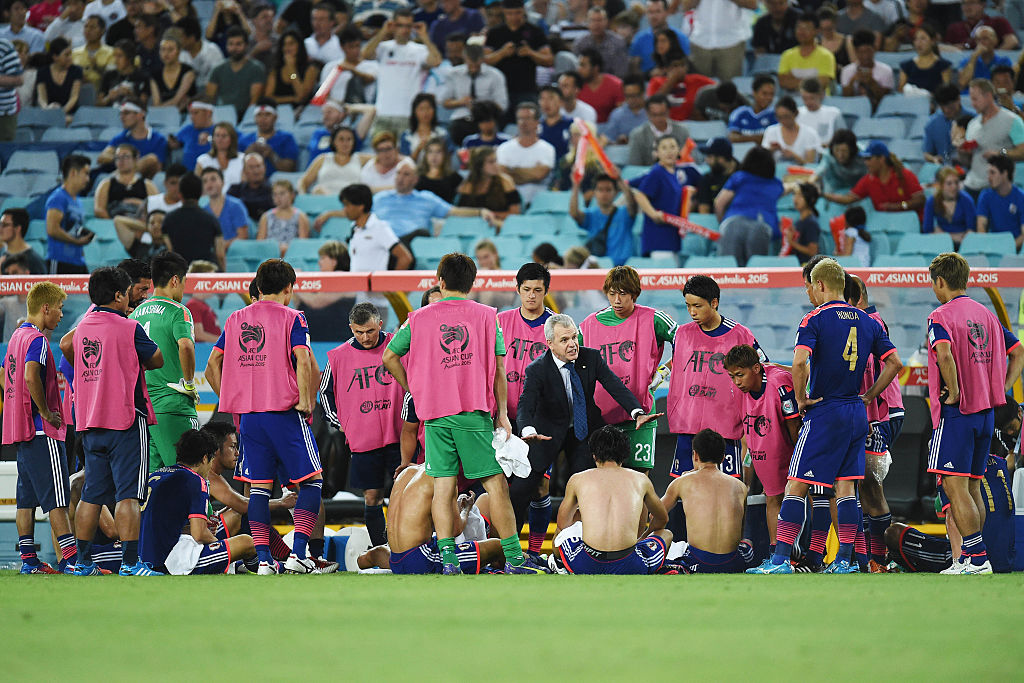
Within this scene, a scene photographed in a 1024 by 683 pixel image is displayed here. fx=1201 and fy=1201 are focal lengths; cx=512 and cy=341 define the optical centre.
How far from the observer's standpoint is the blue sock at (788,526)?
23.8 ft

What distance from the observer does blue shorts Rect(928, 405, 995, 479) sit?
24.1 feet

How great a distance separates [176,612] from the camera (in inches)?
195

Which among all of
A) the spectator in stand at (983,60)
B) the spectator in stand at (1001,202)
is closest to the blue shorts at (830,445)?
the spectator in stand at (1001,202)

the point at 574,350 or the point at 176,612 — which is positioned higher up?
the point at 574,350

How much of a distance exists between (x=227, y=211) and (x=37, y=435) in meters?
6.24

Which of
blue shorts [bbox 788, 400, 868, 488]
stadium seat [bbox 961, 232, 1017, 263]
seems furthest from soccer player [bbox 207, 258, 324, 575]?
stadium seat [bbox 961, 232, 1017, 263]

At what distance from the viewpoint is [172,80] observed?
17250 mm

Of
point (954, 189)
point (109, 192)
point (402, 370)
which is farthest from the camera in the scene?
point (109, 192)

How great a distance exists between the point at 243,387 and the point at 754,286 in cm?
422

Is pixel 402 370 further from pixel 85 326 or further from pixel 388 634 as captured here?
pixel 388 634

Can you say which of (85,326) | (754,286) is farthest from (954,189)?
(85,326)

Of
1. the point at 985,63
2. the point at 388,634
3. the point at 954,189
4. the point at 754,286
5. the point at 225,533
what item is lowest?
the point at 225,533

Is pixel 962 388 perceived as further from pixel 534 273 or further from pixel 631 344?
pixel 534 273

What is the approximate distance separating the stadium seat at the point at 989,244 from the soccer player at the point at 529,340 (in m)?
5.31
